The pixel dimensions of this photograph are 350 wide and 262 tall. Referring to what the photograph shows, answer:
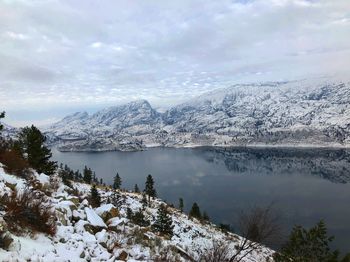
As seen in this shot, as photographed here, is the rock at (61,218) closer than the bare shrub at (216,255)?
Yes

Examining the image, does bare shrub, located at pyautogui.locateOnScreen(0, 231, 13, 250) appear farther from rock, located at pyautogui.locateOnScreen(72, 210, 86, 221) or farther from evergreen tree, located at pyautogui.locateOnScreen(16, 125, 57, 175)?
evergreen tree, located at pyautogui.locateOnScreen(16, 125, 57, 175)

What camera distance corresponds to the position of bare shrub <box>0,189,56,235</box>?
35.0ft

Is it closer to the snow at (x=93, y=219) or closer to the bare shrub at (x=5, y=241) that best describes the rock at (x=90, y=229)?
the snow at (x=93, y=219)

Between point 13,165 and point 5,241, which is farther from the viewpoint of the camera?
point 13,165

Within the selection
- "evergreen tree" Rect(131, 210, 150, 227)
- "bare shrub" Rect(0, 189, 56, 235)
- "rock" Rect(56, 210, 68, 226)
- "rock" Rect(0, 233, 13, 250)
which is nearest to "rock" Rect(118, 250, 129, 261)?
"rock" Rect(56, 210, 68, 226)

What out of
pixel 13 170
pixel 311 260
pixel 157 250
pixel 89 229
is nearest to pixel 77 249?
pixel 89 229

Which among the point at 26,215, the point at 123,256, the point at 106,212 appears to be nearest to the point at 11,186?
the point at 26,215

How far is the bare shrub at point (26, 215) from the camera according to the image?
10683 mm

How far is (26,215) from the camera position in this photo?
11.3m

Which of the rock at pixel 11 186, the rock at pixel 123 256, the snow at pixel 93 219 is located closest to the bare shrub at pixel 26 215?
the rock at pixel 11 186

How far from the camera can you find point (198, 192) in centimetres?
17600

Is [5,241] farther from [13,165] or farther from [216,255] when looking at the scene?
[13,165]

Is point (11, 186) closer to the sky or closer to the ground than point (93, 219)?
closer to the sky

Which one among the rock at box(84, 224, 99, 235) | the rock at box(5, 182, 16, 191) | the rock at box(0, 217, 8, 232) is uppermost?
the rock at box(5, 182, 16, 191)
